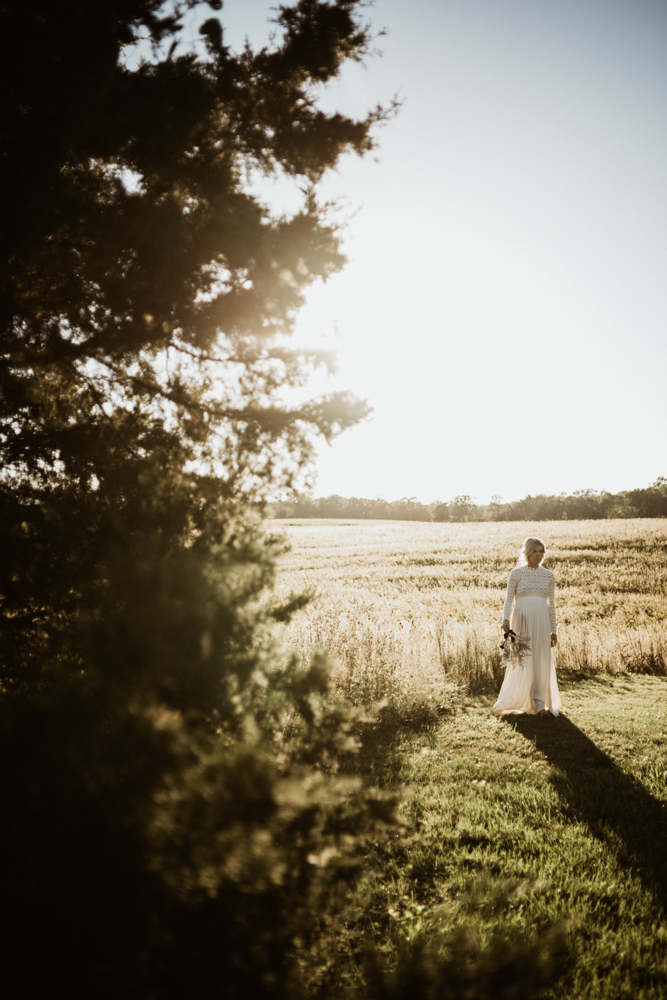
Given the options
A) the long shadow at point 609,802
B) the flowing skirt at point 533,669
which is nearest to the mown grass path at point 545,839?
the long shadow at point 609,802

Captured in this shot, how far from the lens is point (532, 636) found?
7.12 meters

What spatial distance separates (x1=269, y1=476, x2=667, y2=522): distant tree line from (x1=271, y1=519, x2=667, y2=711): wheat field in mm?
37233

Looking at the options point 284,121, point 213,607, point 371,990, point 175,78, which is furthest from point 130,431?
point 371,990

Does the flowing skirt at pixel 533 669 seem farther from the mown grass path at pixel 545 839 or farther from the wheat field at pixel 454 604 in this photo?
the wheat field at pixel 454 604

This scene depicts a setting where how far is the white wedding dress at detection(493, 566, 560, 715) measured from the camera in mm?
7109

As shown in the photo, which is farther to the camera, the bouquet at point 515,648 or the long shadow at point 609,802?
the bouquet at point 515,648

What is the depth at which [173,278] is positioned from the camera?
3623mm

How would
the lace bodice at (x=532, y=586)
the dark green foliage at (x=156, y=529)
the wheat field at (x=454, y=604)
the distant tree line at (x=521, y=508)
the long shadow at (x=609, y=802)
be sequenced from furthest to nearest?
the distant tree line at (x=521, y=508)
the wheat field at (x=454, y=604)
the lace bodice at (x=532, y=586)
the long shadow at (x=609, y=802)
the dark green foliage at (x=156, y=529)

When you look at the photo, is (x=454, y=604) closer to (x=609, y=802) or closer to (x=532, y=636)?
(x=532, y=636)

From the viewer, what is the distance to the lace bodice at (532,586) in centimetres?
721

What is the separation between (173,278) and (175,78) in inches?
65.4

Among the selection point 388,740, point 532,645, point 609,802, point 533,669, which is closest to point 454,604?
point 533,669

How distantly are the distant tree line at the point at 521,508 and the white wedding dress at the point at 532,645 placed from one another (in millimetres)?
62325

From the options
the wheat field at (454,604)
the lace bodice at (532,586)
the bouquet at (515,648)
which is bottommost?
the wheat field at (454,604)
